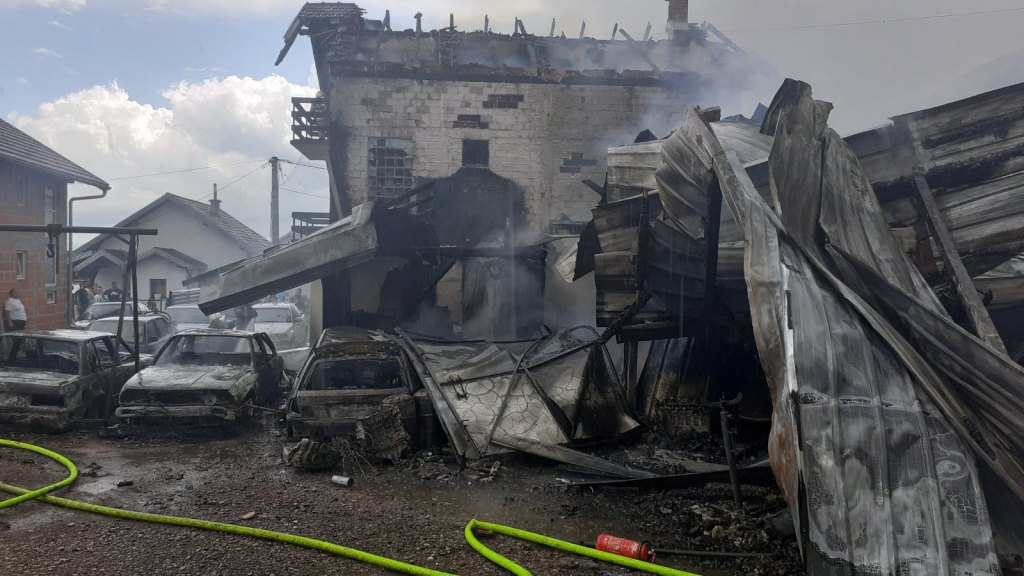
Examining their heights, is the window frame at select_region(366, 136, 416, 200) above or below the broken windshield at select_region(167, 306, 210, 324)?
above

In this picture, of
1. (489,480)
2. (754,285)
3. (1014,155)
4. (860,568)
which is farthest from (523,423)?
(1014,155)

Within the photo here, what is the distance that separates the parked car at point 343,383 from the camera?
7.11 m

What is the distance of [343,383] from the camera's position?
25.8ft

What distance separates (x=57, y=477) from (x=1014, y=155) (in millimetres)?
9252

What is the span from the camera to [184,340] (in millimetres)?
9336

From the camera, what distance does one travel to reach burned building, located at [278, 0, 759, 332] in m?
19.2

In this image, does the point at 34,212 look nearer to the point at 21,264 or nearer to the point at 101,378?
the point at 21,264

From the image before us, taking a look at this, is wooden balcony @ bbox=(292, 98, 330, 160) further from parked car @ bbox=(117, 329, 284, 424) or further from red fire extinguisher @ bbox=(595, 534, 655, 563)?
red fire extinguisher @ bbox=(595, 534, 655, 563)

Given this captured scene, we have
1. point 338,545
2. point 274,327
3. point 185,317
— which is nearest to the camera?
point 338,545

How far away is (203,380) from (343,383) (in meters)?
1.79

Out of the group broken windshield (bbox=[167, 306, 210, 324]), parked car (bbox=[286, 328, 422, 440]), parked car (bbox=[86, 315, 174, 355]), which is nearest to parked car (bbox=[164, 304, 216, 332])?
broken windshield (bbox=[167, 306, 210, 324])

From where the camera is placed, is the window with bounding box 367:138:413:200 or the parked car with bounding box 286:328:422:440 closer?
the parked car with bounding box 286:328:422:440

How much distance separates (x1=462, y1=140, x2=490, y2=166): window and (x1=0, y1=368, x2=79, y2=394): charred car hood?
1340cm

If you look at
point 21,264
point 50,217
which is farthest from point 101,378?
point 50,217
